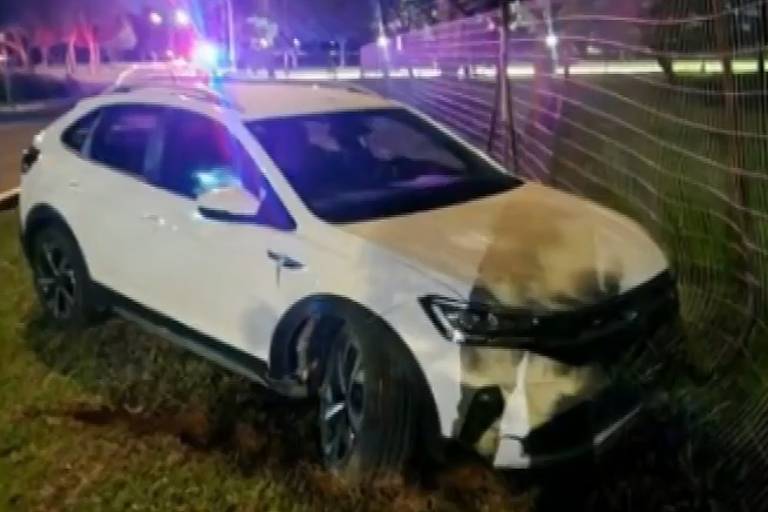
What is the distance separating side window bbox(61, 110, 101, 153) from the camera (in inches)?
242

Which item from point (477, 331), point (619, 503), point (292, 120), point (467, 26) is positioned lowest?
point (619, 503)

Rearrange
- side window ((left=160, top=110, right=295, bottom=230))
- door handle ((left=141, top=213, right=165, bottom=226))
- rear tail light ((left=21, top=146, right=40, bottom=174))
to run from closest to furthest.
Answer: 1. side window ((left=160, top=110, right=295, bottom=230))
2. door handle ((left=141, top=213, right=165, bottom=226))
3. rear tail light ((left=21, top=146, right=40, bottom=174))

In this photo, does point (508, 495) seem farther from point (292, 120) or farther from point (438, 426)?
point (292, 120)

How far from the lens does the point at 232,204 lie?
465 cm

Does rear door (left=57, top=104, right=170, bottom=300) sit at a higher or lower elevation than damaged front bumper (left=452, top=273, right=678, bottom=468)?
higher

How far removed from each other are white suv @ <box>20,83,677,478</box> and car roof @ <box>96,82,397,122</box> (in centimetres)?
2

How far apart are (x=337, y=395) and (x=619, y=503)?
119 cm

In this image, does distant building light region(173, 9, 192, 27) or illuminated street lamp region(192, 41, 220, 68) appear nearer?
illuminated street lamp region(192, 41, 220, 68)

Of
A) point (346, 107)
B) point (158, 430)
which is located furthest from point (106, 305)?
point (346, 107)

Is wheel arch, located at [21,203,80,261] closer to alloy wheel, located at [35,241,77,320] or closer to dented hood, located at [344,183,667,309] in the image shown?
alloy wheel, located at [35,241,77,320]

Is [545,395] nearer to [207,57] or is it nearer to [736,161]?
[736,161]

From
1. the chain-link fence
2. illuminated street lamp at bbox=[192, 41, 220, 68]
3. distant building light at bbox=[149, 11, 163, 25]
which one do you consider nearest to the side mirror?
the chain-link fence

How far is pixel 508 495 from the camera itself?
13.3 feet

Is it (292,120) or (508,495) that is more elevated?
(292,120)
